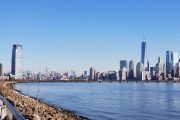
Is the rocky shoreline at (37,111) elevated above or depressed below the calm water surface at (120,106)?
above

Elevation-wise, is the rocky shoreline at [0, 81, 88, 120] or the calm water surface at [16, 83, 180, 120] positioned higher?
the rocky shoreline at [0, 81, 88, 120]

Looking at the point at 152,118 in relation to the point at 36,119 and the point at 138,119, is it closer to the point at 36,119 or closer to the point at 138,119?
the point at 138,119

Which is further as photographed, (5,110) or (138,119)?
(138,119)

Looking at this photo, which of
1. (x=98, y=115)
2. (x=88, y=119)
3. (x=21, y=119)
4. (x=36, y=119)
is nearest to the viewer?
(x=21, y=119)

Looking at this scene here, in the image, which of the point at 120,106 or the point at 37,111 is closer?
the point at 37,111

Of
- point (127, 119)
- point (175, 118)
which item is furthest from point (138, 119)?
point (175, 118)

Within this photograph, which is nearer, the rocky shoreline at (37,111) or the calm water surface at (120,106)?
the rocky shoreline at (37,111)

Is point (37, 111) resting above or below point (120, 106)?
above

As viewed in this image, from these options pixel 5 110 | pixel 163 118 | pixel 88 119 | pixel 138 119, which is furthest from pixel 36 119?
pixel 163 118

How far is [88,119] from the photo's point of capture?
40.4 meters

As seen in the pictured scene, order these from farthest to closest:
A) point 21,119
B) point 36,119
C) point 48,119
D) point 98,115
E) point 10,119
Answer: point 98,115 → point 48,119 → point 36,119 → point 10,119 → point 21,119

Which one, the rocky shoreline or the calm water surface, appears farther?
the calm water surface

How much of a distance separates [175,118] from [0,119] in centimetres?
3758

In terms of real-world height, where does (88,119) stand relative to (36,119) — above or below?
below
